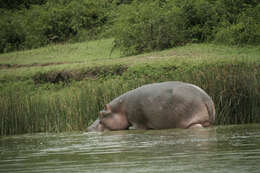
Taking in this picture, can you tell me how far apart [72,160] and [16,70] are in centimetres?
1381

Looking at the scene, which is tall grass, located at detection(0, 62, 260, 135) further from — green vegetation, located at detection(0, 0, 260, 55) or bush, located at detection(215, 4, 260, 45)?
green vegetation, located at detection(0, 0, 260, 55)

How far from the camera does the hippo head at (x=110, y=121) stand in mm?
8070

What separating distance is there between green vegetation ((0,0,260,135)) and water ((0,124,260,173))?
230cm

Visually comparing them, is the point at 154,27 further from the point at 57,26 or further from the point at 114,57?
the point at 57,26

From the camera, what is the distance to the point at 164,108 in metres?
7.39

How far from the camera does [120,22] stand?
2128 centimetres

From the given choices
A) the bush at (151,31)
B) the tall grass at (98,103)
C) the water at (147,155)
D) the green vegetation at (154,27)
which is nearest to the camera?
the water at (147,155)

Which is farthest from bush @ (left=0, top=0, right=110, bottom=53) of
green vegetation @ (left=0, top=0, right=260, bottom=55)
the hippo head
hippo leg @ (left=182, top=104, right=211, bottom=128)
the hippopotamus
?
hippo leg @ (left=182, top=104, right=211, bottom=128)

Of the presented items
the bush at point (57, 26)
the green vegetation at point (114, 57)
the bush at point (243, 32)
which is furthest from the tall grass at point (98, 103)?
the bush at point (57, 26)

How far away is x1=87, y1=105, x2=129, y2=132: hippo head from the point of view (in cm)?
807

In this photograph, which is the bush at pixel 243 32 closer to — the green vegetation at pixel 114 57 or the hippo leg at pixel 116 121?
the green vegetation at pixel 114 57

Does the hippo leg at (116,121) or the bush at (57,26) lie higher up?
the bush at (57,26)

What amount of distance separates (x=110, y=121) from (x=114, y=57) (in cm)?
1108

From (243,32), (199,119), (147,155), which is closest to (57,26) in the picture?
(243,32)
